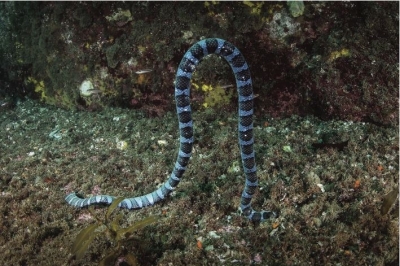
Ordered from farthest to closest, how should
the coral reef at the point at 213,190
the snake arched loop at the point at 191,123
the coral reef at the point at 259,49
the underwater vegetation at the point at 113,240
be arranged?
1. the coral reef at the point at 259,49
2. the coral reef at the point at 213,190
3. the underwater vegetation at the point at 113,240
4. the snake arched loop at the point at 191,123

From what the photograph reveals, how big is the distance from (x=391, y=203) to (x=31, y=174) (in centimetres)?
501

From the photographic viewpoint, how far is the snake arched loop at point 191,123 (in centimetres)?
334

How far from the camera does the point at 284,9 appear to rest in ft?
18.7

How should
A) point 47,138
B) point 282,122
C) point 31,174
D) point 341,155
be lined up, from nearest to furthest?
point 341,155, point 31,174, point 282,122, point 47,138

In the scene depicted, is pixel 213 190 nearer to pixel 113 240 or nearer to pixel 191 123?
pixel 191 123

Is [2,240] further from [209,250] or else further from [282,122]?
[282,122]

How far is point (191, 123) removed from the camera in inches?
153

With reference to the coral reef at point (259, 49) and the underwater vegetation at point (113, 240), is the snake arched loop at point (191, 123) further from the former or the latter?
the coral reef at point (259, 49)

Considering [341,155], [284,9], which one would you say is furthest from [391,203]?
[284,9]

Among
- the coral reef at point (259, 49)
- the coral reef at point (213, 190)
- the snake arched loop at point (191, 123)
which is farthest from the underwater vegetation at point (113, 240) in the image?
the coral reef at point (259, 49)

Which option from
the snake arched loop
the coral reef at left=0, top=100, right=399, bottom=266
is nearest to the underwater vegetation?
the coral reef at left=0, top=100, right=399, bottom=266

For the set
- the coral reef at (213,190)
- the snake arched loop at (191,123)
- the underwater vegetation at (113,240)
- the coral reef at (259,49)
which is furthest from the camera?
the coral reef at (259,49)

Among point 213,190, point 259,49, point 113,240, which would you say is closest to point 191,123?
point 213,190

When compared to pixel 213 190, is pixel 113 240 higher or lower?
lower
